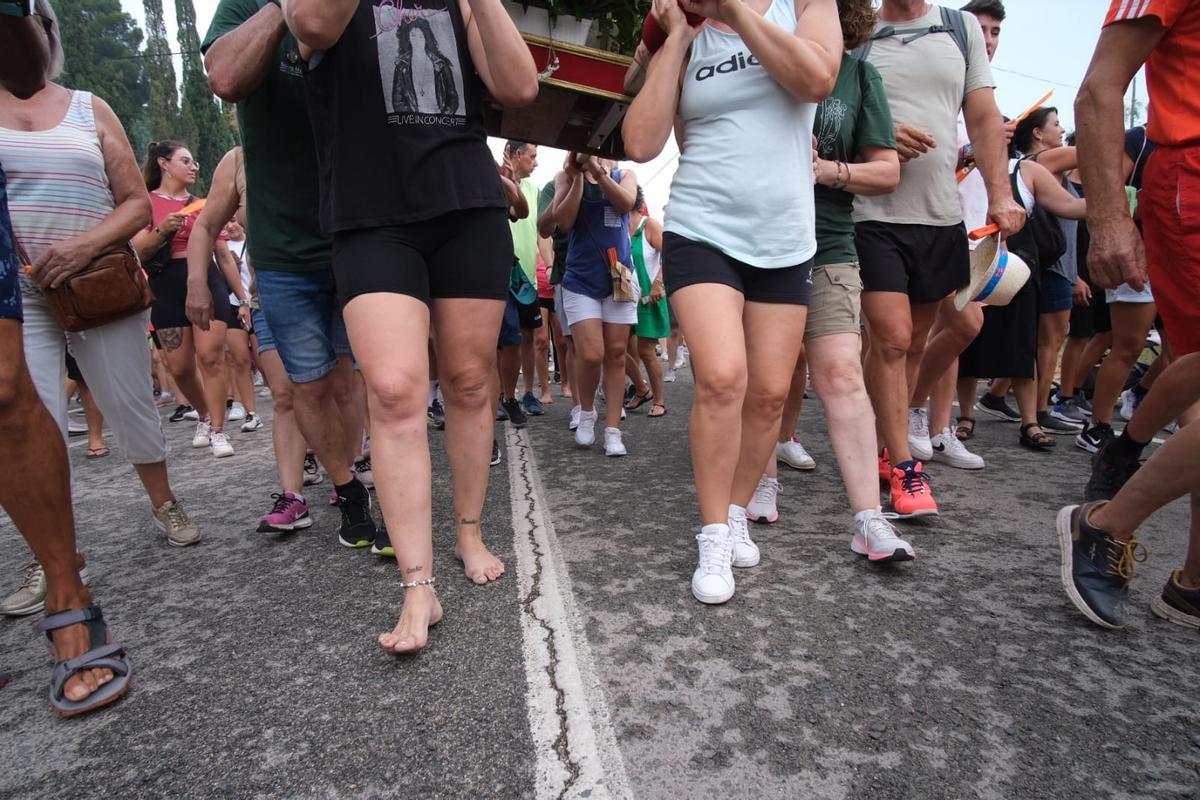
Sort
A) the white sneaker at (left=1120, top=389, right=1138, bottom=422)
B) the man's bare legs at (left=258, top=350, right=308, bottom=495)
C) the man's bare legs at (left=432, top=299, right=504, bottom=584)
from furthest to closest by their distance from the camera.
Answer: the white sneaker at (left=1120, top=389, right=1138, bottom=422) < the man's bare legs at (left=258, top=350, right=308, bottom=495) < the man's bare legs at (left=432, top=299, right=504, bottom=584)

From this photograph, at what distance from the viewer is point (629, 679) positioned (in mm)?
1574

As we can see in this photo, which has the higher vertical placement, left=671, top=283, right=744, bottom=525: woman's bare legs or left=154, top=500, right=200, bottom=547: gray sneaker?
left=671, top=283, right=744, bottom=525: woman's bare legs

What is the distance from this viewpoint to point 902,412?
2.96 meters

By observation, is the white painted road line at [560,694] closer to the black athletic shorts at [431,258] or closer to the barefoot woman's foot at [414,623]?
the barefoot woman's foot at [414,623]

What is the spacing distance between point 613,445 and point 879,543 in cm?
232

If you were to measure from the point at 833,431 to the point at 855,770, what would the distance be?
1371 millimetres

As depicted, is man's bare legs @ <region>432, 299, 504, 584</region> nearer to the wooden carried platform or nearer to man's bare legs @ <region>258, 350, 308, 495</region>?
the wooden carried platform

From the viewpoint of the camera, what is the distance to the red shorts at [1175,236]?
1.59 m

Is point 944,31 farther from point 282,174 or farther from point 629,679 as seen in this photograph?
point 629,679

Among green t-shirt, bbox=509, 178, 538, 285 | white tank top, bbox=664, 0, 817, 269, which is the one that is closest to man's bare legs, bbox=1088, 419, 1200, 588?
white tank top, bbox=664, 0, 817, 269

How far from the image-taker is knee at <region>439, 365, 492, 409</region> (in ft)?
7.00

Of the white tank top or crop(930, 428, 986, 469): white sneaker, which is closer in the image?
the white tank top

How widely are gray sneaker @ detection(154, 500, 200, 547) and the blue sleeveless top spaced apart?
8.86 ft

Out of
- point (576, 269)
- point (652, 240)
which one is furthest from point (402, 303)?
point (652, 240)
